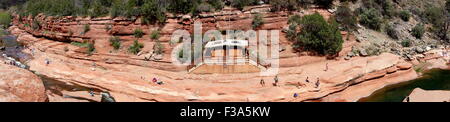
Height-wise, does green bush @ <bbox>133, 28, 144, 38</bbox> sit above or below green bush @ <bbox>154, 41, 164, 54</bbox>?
above

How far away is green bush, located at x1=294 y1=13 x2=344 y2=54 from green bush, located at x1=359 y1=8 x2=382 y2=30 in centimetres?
557

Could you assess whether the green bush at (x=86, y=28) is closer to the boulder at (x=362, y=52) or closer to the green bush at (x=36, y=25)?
the green bush at (x=36, y=25)

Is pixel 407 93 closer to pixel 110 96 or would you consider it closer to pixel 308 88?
pixel 308 88

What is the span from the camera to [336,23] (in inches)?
1010

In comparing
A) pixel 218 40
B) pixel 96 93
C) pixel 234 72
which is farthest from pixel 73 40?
pixel 234 72

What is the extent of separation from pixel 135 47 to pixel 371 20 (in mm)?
21038

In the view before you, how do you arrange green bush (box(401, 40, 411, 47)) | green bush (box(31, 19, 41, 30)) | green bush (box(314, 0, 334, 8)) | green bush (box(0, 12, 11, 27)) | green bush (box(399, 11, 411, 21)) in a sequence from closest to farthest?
green bush (box(401, 40, 411, 47)) → green bush (box(314, 0, 334, 8)) → green bush (box(399, 11, 411, 21)) → green bush (box(31, 19, 41, 30)) → green bush (box(0, 12, 11, 27))

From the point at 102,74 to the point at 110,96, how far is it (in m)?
4.63

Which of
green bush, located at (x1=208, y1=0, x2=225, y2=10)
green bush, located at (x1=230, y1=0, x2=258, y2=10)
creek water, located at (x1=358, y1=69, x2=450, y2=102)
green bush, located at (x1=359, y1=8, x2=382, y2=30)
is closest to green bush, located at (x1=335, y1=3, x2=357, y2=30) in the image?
green bush, located at (x1=359, y1=8, x2=382, y2=30)

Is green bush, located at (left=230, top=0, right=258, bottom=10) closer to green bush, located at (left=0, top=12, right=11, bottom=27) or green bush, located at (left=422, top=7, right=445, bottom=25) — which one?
green bush, located at (left=422, top=7, right=445, bottom=25)

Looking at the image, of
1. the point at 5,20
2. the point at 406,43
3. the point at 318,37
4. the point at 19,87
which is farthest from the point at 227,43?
the point at 5,20

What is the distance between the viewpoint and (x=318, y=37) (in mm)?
23516

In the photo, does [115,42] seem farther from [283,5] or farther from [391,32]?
[391,32]

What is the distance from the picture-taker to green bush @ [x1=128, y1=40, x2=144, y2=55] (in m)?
26.4
